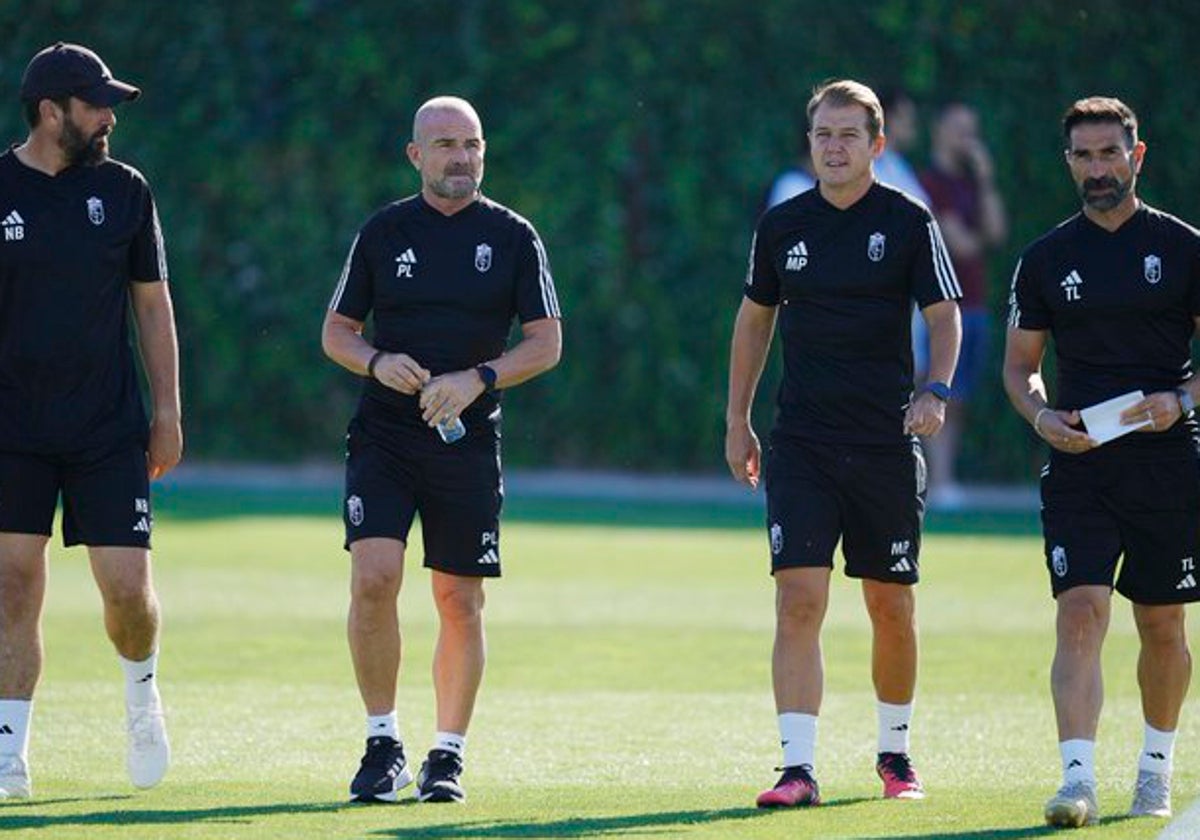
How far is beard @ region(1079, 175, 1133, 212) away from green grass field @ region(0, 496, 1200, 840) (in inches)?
76.9

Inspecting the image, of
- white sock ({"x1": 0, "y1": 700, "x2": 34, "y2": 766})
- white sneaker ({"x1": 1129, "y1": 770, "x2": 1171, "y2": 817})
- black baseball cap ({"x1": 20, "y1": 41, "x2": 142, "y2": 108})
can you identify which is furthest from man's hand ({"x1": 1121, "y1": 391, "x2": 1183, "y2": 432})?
white sock ({"x1": 0, "y1": 700, "x2": 34, "y2": 766})

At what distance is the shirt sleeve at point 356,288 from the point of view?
924 cm

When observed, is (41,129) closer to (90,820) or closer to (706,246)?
(90,820)

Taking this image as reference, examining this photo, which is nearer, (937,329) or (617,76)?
(937,329)

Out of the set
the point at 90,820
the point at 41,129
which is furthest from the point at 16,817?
the point at 41,129

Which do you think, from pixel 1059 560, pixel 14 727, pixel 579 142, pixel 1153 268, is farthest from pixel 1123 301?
pixel 579 142

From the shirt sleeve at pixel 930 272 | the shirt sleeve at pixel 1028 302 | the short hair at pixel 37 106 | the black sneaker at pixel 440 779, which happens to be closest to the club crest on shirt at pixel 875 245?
the shirt sleeve at pixel 930 272

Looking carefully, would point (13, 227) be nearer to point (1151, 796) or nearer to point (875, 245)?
point (875, 245)

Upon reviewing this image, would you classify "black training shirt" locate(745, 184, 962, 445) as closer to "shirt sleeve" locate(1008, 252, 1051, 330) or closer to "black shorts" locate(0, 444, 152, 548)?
"shirt sleeve" locate(1008, 252, 1051, 330)

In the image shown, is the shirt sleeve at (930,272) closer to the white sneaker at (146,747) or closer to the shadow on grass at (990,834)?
the shadow on grass at (990,834)

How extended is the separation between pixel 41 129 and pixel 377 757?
2369mm

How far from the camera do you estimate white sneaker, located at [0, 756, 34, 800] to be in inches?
344

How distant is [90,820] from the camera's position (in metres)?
8.15

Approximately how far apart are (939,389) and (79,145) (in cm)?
298
